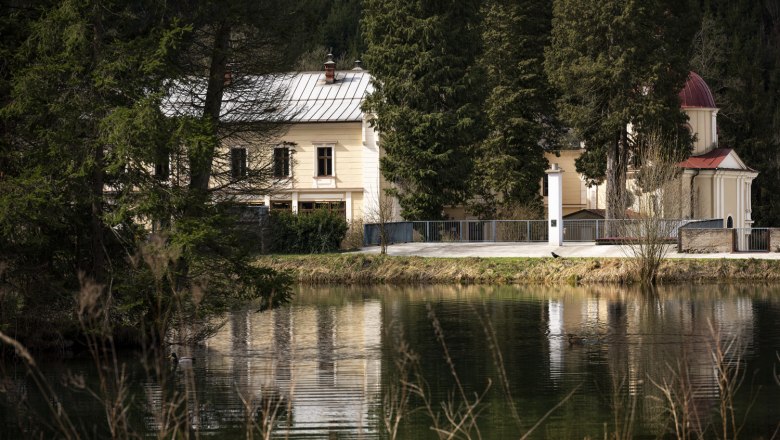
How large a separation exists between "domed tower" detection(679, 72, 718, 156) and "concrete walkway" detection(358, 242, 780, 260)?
1335 centimetres

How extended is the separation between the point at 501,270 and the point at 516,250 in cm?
436

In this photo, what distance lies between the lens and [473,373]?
61.6ft

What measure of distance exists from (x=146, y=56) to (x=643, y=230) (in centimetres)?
2058

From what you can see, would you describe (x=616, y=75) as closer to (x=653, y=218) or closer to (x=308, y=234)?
(x=653, y=218)

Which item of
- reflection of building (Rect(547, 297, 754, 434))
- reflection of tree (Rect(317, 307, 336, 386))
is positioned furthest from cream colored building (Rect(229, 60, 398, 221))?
reflection of tree (Rect(317, 307, 336, 386))

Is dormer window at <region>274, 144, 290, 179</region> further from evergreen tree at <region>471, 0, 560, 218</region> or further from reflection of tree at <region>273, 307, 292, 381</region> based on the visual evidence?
evergreen tree at <region>471, 0, 560, 218</region>

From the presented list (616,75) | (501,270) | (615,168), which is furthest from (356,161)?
(501,270)

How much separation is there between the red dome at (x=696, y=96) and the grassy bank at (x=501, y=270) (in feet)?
60.6

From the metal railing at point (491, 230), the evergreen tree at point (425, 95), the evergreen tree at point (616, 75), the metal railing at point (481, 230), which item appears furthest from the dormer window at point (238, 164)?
the evergreen tree at point (616, 75)

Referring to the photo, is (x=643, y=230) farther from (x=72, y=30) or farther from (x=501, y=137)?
(x=72, y=30)

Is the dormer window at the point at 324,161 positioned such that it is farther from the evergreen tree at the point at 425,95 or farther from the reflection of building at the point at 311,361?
the reflection of building at the point at 311,361

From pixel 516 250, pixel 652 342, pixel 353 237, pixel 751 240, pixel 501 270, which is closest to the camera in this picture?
pixel 652 342

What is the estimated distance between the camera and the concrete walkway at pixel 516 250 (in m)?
41.6

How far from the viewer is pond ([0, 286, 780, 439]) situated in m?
13.4
